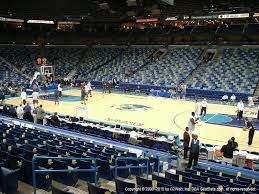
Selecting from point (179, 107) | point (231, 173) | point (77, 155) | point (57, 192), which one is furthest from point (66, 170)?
point (179, 107)

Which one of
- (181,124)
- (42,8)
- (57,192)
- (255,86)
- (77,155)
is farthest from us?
(42,8)

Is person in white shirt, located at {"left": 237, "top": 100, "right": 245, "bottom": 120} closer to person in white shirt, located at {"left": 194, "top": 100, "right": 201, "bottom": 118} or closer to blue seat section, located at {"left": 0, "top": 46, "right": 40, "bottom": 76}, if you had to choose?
person in white shirt, located at {"left": 194, "top": 100, "right": 201, "bottom": 118}

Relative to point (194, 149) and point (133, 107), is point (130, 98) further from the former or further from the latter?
point (194, 149)

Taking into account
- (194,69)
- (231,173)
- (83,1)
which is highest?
(83,1)

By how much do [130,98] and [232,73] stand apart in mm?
10931

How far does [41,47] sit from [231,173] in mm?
41189

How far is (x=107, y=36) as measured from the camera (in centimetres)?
4622

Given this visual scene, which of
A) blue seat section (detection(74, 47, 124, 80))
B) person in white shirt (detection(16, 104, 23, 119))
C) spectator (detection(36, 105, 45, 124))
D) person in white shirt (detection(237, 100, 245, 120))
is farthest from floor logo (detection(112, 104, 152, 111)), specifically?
blue seat section (detection(74, 47, 124, 80))

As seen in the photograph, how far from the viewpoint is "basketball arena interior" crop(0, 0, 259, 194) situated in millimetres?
8109

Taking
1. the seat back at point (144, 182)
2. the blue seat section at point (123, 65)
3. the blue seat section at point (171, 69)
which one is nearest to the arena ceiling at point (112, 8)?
the blue seat section at point (171, 69)

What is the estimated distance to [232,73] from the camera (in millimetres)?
32156

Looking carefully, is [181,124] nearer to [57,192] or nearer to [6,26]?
[57,192]

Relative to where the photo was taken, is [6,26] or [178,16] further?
[6,26]

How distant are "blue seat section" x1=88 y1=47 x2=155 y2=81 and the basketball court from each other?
7535mm
